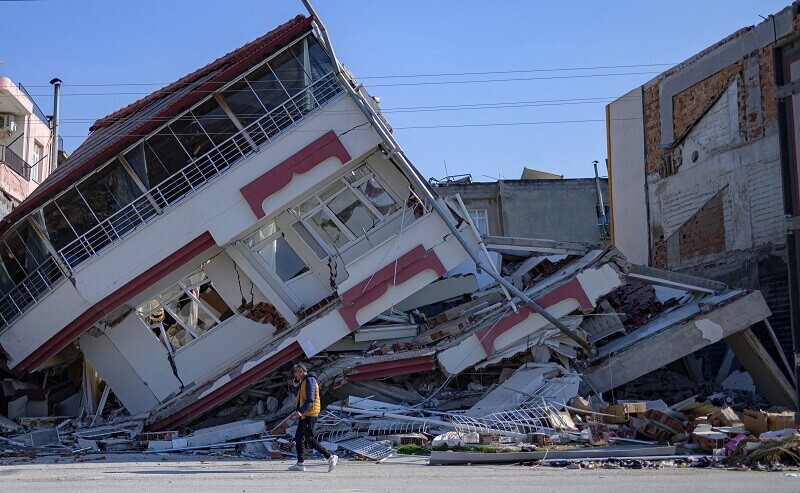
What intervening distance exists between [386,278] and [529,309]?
2806 mm

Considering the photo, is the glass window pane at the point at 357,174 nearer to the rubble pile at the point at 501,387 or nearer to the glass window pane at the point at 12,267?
the rubble pile at the point at 501,387

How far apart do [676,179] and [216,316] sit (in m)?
13.1

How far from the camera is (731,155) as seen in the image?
23766mm

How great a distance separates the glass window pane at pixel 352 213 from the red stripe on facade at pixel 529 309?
133 inches

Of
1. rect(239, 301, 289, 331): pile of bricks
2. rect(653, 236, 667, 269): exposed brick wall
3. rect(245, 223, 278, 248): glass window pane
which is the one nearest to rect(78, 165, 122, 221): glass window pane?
rect(245, 223, 278, 248): glass window pane

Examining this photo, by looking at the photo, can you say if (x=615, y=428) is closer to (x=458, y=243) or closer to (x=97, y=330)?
(x=458, y=243)

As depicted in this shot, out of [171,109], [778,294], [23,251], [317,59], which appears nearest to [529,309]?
[778,294]

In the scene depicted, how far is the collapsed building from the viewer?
18.8 meters

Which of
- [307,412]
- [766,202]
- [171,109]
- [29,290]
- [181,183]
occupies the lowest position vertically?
[307,412]

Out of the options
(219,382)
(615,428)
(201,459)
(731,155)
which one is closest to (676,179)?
(731,155)

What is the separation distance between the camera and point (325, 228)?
2023cm

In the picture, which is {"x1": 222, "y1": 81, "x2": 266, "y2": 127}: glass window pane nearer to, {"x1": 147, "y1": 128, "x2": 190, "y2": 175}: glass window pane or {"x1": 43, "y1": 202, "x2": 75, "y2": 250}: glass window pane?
{"x1": 147, "y1": 128, "x2": 190, "y2": 175}: glass window pane

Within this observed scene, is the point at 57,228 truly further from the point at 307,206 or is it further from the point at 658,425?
the point at 658,425

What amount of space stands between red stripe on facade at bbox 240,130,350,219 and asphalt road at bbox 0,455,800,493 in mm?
6192
